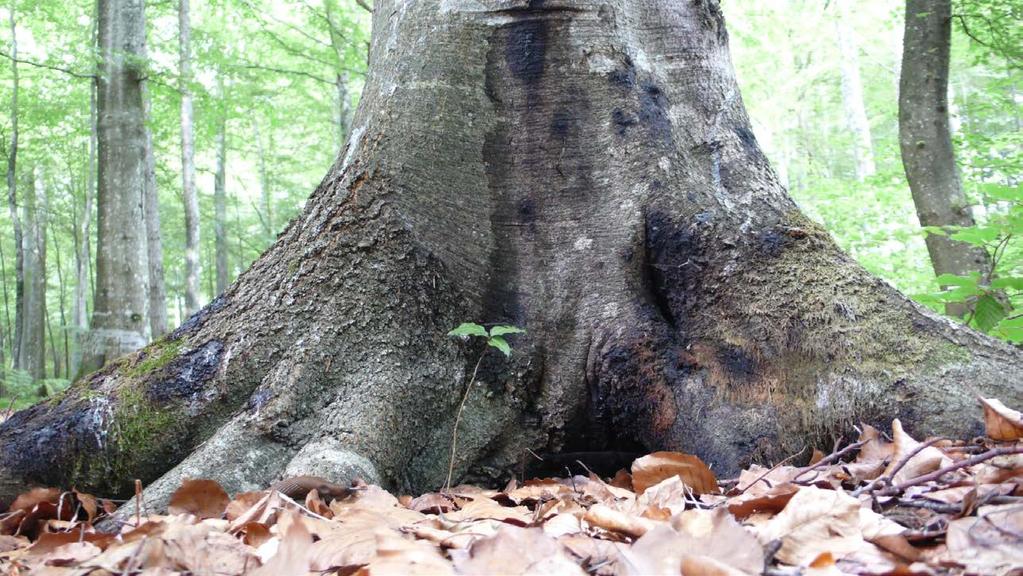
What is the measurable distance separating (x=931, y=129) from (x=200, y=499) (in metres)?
5.16

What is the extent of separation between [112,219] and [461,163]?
17.6ft

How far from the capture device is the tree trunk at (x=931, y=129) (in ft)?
15.4

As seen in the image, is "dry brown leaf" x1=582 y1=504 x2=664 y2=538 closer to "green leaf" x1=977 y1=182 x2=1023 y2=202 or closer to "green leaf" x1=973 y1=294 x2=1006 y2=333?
"green leaf" x1=973 y1=294 x2=1006 y2=333

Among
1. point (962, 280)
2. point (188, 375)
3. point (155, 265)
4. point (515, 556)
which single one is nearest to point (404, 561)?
point (515, 556)

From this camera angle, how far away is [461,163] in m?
2.43

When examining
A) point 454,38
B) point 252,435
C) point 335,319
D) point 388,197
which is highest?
point 454,38

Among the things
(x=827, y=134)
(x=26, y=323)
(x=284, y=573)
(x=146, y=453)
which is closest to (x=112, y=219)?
(x=146, y=453)

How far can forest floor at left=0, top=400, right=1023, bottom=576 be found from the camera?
995 mm

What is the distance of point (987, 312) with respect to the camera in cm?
258

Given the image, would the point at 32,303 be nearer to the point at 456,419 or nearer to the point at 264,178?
the point at 264,178

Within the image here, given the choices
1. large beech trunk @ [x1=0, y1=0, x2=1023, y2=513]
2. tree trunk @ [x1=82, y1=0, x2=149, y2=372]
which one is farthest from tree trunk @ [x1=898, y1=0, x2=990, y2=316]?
tree trunk @ [x1=82, y1=0, x2=149, y2=372]

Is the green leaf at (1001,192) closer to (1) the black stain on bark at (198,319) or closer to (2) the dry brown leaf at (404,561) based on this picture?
(2) the dry brown leaf at (404,561)

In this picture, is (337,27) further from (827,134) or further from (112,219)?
(827,134)

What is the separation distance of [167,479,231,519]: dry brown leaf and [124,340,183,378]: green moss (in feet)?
1.97
